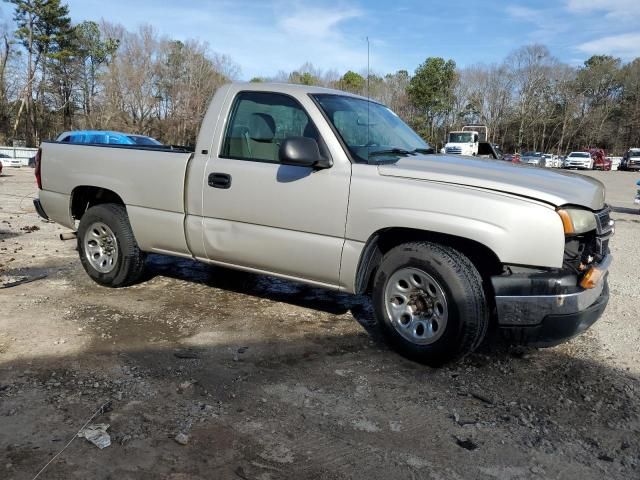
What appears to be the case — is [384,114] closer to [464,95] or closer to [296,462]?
[296,462]

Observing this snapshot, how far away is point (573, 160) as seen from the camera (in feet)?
153

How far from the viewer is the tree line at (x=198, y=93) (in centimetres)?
4128

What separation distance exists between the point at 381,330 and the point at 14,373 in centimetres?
253

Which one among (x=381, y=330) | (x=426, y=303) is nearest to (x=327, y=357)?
(x=381, y=330)

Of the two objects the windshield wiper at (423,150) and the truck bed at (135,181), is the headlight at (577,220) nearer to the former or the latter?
the windshield wiper at (423,150)

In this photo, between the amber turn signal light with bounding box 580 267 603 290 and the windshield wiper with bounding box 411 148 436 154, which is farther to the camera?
the windshield wiper with bounding box 411 148 436 154

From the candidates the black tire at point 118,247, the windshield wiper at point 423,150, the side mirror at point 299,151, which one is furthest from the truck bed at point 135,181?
the windshield wiper at point 423,150

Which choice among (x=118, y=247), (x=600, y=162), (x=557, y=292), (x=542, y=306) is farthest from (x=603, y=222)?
(x=600, y=162)

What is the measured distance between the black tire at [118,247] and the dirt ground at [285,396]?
254 mm

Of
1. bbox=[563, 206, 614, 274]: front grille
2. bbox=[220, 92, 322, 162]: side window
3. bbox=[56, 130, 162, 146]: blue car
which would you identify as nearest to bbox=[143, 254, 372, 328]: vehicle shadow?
bbox=[220, 92, 322, 162]: side window

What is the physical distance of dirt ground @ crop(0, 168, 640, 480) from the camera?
8.48 ft

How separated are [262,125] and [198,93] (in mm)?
38625

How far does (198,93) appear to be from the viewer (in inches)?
1591

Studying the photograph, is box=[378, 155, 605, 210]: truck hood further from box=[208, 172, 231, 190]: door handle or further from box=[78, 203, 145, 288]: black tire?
box=[78, 203, 145, 288]: black tire
